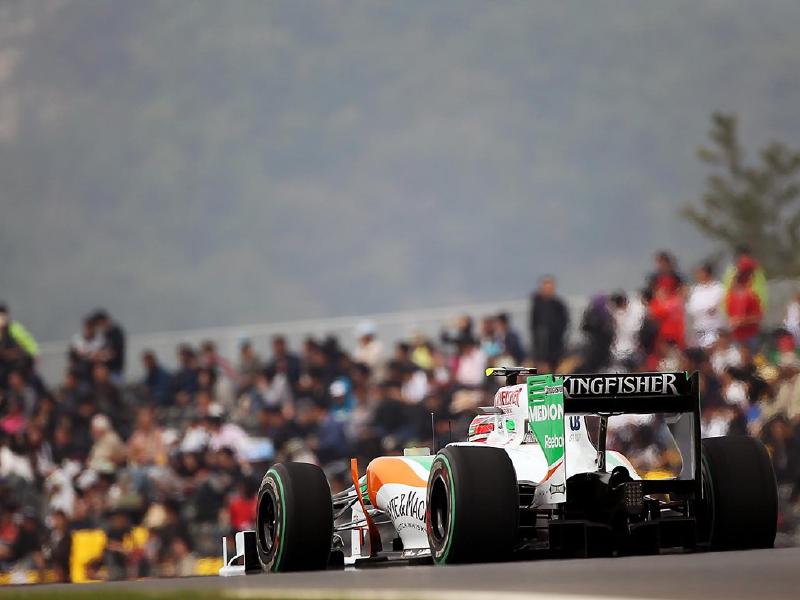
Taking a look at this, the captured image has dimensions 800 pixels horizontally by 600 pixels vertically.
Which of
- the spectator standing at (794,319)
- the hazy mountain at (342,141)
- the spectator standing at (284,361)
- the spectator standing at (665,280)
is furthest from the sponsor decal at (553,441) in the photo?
the hazy mountain at (342,141)

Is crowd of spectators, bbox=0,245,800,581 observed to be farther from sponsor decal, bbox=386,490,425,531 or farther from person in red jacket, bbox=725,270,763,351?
sponsor decal, bbox=386,490,425,531

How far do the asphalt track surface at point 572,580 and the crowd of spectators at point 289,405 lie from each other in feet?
29.2

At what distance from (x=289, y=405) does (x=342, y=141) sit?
52.2 feet

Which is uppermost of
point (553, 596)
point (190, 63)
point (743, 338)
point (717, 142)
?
point (190, 63)

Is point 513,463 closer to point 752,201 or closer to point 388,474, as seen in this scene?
point 388,474

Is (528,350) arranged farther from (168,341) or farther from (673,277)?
(168,341)

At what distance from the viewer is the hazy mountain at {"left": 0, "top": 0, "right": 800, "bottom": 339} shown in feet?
114

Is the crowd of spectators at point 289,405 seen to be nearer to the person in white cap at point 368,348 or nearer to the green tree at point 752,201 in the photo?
the person in white cap at point 368,348

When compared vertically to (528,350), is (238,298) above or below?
above

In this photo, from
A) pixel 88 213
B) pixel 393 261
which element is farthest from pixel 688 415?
pixel 88 213

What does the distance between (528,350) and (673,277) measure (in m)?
2.51

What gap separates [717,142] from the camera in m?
36.9

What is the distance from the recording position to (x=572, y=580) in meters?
7.18

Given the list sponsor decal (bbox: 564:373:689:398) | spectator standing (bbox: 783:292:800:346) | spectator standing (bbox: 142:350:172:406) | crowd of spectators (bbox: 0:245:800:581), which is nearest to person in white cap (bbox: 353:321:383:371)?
crowd of spectators (bbox: 0:245:800:581)
